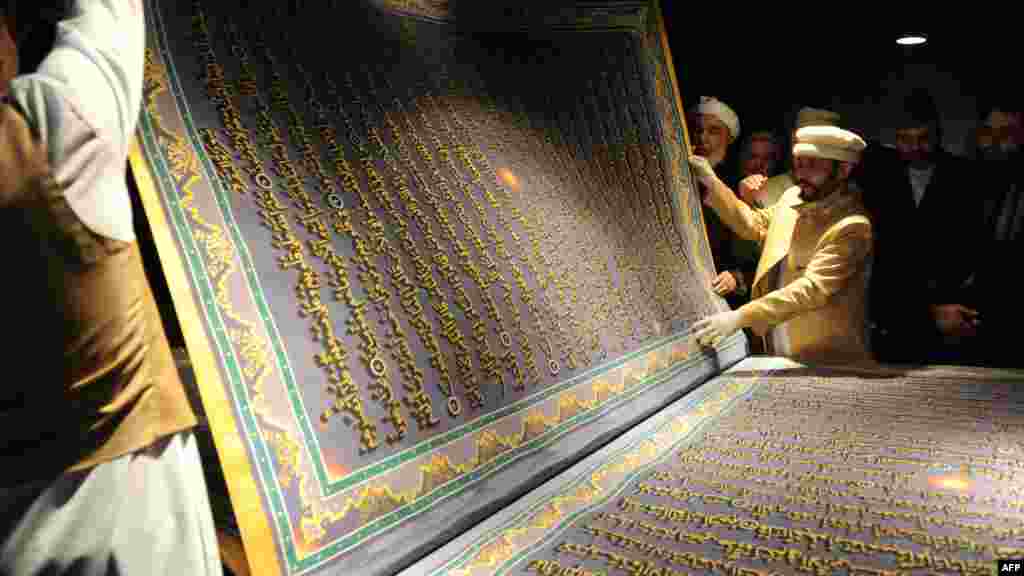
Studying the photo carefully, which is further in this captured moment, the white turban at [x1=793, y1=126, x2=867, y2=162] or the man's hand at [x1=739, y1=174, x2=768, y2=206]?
the man's hand at [x1=739, y1=174, x2=768, y2=206]

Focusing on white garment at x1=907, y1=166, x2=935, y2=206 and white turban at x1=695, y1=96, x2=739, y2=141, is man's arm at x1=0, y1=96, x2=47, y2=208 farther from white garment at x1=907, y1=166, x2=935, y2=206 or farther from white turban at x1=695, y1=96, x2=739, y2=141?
white garment at x1=907, y1=166, x2=935, y2=206

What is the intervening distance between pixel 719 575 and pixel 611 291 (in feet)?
4.55

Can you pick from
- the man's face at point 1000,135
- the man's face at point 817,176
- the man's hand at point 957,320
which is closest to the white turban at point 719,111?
the man's face at point 817,176

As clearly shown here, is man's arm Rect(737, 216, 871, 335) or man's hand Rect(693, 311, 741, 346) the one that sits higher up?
man's arm Rect(737, 216, 871, 335)

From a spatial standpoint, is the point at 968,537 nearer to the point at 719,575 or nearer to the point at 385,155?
the point at 719,575

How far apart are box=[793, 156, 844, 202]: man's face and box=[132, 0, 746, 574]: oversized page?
0.75 m

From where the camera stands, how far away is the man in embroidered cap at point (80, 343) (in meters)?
0.84

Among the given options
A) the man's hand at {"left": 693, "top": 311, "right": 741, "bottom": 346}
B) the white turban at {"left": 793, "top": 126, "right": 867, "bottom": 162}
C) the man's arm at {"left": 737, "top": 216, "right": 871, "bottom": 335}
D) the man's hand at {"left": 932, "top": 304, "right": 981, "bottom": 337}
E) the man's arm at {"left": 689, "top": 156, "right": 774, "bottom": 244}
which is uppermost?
the white turban at {"left": 793, "top": 126, "right": 867, "bottom": 162}

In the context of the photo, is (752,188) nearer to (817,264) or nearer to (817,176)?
(817,176)

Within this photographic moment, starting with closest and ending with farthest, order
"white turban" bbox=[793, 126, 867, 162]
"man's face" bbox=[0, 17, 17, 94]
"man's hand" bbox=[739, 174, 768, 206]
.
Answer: "man's face" bbox=[0, 17, 17, 94] < "white turban" bbox=[793, 126, 867, 162] < "man's hand" bbox=[739, 174, 768, 206]

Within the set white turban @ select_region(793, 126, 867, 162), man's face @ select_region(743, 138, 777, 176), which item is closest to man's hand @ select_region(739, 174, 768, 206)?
man's face @ select_region(743, 138, 777, 176)

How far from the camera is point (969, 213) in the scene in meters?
3.43

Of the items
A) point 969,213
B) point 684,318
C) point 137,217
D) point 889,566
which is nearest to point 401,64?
point 137,217

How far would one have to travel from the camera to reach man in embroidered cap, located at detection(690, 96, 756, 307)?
3879 millimetres
